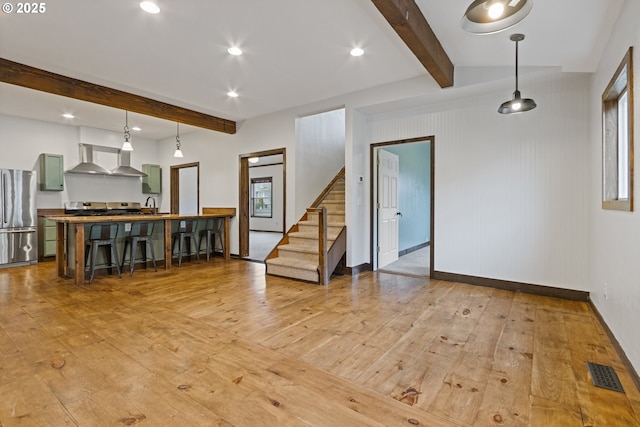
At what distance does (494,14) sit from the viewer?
5.87ft

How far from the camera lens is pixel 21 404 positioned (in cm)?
175

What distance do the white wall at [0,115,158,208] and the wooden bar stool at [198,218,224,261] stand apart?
278 cm

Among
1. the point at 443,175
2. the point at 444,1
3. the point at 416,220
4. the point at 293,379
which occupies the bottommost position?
the point at 293,379

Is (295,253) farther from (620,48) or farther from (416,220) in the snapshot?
(620,48)

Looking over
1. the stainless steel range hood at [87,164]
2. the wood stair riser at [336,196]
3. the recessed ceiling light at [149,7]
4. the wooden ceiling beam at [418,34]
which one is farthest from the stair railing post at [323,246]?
the stainless steel range hood at [87,164]

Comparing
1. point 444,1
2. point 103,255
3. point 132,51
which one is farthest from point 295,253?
point 444,1

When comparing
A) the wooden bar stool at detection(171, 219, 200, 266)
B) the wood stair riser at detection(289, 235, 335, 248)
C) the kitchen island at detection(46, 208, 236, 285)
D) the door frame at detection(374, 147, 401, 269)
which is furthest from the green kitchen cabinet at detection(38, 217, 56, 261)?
the door frame at detection(374, 147, 401, 269)

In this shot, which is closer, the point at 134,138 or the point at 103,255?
the point at 103,255

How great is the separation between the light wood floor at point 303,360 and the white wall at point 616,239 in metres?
0.24

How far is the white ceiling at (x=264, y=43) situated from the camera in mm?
2699

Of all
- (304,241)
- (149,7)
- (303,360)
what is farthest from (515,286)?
(149,7)

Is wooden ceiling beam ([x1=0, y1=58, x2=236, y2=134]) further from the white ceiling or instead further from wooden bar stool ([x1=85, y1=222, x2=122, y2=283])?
wooden bar stool ([x1=85, y1=222, x2=122, y2=283])

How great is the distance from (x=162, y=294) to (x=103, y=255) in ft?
5.97

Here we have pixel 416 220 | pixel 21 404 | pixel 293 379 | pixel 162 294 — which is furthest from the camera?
pixel 416 220
